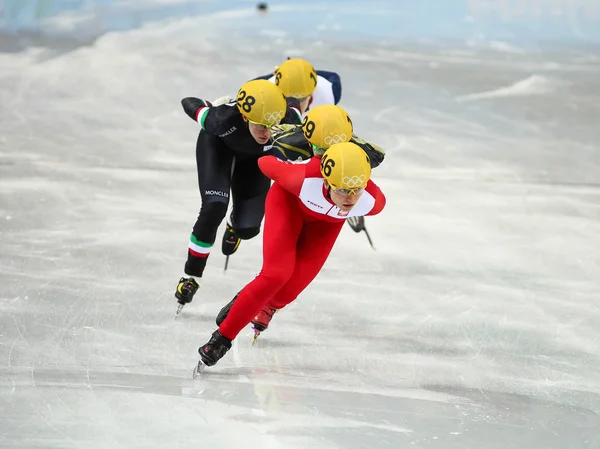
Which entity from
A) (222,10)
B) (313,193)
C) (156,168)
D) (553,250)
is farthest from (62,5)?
(313,193)

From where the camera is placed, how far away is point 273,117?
442 cm

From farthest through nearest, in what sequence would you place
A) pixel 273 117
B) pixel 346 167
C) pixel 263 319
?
pixel 263 319
pixel 273 117
pixel 346 167

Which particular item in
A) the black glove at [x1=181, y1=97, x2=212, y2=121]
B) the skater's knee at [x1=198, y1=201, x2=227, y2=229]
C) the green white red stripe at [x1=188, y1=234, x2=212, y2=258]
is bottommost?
the green white red stripe at [x1=188, y1=234, x2=212, y2=258]

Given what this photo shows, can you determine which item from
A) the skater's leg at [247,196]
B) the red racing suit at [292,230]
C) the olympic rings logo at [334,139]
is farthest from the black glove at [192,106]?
the olympic rings logo at [334,139]

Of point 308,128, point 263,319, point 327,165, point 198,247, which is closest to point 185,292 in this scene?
point 198,247

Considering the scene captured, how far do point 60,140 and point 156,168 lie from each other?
1101mm

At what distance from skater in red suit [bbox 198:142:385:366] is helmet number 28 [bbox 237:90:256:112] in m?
0.36

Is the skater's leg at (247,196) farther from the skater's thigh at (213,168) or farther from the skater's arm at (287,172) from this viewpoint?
the skater's arm at (287,172)

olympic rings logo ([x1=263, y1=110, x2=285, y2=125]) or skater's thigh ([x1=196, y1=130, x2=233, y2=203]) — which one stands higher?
olympic rings logo ([x1=263, y1=110, x2=285, y2=125])

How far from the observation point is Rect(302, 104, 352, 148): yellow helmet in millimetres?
4074

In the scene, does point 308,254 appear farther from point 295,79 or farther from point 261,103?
point 295,79

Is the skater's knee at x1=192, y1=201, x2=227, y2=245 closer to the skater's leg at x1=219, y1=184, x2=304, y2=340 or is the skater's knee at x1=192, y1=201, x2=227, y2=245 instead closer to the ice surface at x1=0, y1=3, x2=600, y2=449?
the ice surface at x1=0, y1=3, x2=600, y2=449

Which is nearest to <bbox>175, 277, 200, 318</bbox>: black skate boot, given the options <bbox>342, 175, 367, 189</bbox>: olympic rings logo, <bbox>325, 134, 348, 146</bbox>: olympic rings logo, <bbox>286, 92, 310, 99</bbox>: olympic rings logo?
<bbox>286, 92, 310, 99</bbox>: olympic rings logo

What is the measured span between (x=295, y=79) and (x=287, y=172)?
130 cm
